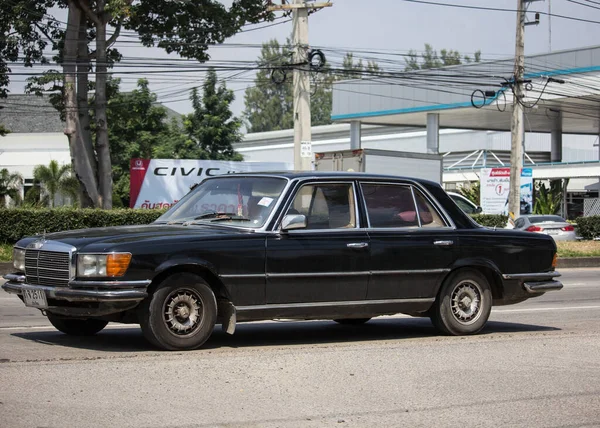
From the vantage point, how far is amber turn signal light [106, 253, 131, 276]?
7.58 meters

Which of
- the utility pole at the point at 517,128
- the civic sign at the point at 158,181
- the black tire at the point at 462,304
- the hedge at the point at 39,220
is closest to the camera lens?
the black tire at the point at 462,304

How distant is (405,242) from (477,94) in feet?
116

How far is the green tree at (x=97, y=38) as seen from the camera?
99.4 feet

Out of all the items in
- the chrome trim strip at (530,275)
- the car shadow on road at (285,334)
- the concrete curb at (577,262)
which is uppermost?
the chrome trim strip at (530,275)

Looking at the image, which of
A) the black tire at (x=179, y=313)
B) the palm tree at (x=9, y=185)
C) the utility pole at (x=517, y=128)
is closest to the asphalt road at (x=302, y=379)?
the black tire at (x=179, y=313)

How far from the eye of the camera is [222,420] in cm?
570

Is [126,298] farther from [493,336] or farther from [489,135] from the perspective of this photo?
[489,135]

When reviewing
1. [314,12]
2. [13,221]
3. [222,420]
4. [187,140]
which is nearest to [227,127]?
[187,140]

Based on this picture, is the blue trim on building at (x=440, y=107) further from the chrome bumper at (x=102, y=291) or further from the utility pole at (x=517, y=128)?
the chrome bumper at (x=102, y=291)

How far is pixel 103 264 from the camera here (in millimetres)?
7613

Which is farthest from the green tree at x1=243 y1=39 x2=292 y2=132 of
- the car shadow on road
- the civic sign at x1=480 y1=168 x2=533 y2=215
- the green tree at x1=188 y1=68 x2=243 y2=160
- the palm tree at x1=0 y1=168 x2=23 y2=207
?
the car shadow on road

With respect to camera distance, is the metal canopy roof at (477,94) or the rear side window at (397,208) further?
the metal canopy roof at (477,94)

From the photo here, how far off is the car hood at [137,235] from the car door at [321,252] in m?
0.42

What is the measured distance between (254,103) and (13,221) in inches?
3770
